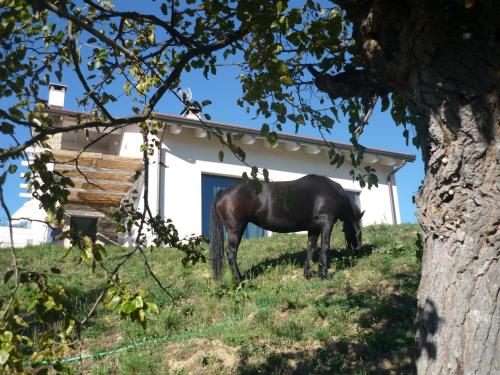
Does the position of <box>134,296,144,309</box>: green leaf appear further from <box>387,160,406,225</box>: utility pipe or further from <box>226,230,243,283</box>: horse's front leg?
<box>387,160,406,225</box>: utility pipe

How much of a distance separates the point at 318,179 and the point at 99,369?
18.6 feet

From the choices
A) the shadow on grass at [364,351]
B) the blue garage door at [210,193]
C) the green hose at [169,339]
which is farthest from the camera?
the blue garage door at [210,193]

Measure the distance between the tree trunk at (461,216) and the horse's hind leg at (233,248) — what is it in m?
6.21

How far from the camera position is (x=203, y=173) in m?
17.0

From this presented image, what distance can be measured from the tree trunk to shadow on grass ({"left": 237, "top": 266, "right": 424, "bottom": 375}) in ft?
7.99

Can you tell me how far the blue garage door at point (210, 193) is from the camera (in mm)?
16656

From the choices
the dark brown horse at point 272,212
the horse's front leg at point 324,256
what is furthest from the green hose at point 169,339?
the dark brown horse at point 272,212

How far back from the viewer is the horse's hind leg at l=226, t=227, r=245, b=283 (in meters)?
9.24

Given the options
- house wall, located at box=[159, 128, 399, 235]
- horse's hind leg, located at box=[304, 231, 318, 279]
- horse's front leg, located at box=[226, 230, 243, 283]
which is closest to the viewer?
horse's hind leg, located at box=[304, 231, 318, 279]

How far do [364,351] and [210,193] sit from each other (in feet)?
37.9

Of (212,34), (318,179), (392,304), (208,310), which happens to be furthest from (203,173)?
(212,34)

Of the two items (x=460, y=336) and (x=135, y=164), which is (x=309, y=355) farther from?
(x=135, y=164)

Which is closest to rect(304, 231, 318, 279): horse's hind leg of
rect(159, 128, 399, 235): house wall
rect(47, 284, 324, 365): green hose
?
rect(47, 284, 324, 365): green hose

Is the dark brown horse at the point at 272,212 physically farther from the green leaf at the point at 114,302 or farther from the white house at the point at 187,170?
the green leaf at the point at 114,302
